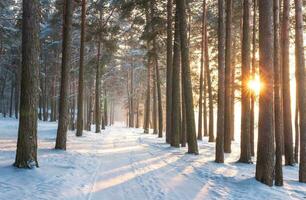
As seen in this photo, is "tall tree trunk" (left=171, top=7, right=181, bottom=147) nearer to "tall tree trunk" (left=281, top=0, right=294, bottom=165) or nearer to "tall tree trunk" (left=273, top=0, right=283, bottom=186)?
"tall tree trunk" (left=281, top=0, right=294, bottom=165)

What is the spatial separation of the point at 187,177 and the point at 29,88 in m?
4.89

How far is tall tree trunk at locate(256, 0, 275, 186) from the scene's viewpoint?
9.91 metres

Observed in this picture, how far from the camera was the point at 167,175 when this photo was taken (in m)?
10.8

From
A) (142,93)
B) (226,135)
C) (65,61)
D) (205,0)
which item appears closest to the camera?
(65,61)

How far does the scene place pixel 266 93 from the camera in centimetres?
995

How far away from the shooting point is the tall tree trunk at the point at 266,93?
32.5 feet

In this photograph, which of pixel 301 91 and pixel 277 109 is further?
pixel 301 91

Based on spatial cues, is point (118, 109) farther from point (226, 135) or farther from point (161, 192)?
point (161, 192)

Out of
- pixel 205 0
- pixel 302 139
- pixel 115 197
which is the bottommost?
pixel 115 197

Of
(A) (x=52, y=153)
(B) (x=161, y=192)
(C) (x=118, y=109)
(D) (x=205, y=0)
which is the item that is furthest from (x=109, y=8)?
(C) (x=118, y=109)

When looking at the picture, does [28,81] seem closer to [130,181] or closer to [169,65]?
[130,181]

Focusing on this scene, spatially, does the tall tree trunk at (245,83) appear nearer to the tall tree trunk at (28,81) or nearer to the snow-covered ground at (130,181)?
the snow-covered ground at (130,181)

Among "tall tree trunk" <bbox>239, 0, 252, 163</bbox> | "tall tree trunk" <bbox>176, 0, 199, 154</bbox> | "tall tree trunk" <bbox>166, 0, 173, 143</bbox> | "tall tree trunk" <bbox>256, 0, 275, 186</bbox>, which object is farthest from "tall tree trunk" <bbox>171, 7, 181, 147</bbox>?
"tall tree trunk" <bbox>256, 0, 275, 186</bbox>

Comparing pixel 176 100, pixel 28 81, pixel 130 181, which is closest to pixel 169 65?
pixel 176 100
